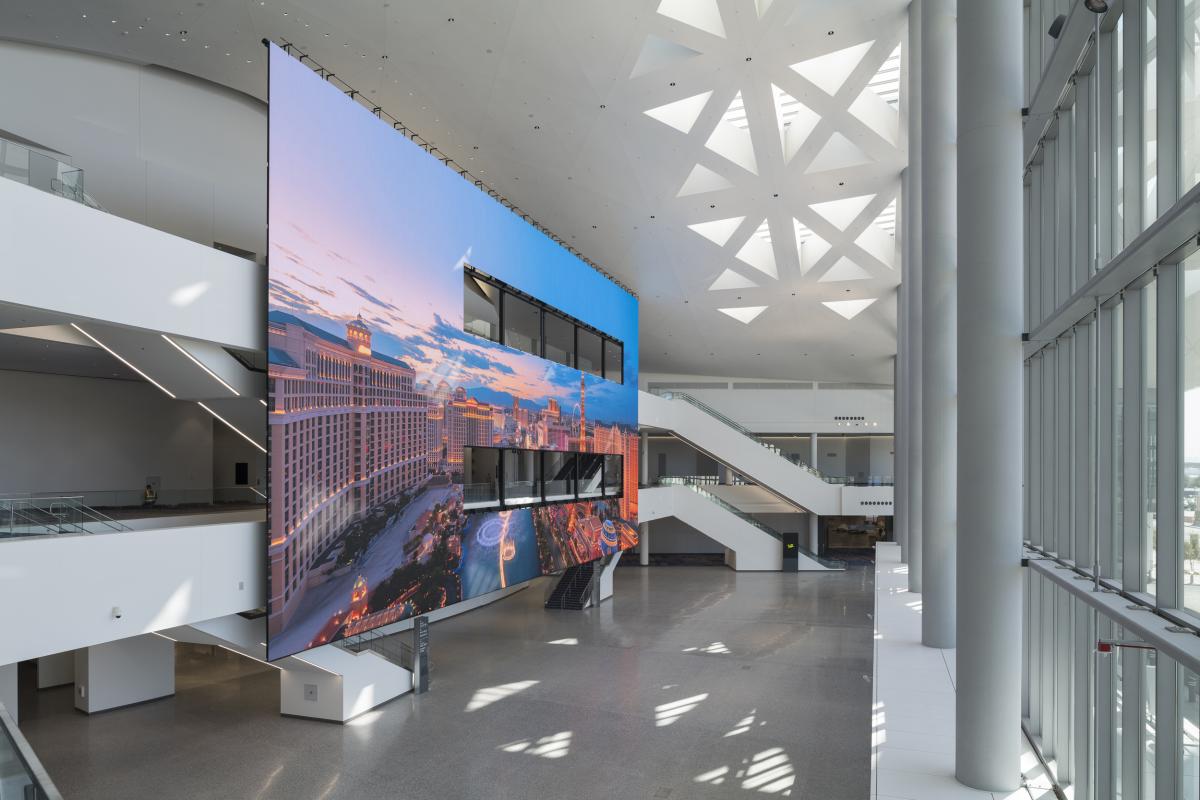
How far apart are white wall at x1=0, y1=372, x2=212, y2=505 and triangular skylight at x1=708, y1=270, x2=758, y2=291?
54.0 feet

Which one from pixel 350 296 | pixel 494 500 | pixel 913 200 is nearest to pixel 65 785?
pixel 350 296

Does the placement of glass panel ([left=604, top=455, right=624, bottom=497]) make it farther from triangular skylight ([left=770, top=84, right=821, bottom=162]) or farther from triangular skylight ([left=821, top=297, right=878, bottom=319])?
triangular skylight ([left=821, top=297, right=878, bottom=319])

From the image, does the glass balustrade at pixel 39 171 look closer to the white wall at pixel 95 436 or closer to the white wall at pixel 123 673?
the white wall at pixel 123 673

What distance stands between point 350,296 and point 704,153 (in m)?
10.5

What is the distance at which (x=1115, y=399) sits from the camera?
549 cm

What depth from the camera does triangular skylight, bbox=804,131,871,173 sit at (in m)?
20.9

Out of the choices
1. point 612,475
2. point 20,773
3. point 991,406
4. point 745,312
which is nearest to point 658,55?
point 612,475

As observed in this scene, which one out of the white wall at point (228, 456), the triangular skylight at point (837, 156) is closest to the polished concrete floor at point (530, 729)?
the white wall at point (228, 456)

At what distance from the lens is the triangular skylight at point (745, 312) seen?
31.4 m

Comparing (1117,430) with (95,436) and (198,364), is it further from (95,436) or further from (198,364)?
(95,436)

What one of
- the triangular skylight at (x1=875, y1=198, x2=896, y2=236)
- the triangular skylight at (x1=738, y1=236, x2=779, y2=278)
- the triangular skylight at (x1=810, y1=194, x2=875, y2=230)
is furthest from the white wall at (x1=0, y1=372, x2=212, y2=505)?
the triangular skylight at (x1=875, y1=198, x2=896, y2=236)

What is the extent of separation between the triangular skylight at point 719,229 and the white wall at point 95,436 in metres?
14.2

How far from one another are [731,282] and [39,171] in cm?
2269

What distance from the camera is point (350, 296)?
481 inches
